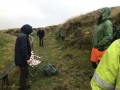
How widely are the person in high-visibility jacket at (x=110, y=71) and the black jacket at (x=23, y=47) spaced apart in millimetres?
6451

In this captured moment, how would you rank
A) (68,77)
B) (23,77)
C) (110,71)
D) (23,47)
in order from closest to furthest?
(110,71)
(23,47)
(23,77)
(68,77)

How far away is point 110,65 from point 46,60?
528 inches

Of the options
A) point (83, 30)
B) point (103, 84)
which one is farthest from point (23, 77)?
point (83, 30)

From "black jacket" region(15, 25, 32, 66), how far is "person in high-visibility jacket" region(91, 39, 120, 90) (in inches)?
254

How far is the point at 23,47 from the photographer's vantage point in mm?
10242

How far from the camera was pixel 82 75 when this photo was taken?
13.4 m

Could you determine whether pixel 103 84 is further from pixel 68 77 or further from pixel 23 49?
pixel 68 77

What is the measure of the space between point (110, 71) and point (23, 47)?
21.5ft

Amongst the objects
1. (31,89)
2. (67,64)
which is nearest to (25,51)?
(31,89)

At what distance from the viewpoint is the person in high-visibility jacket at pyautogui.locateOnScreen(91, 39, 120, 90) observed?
384cm

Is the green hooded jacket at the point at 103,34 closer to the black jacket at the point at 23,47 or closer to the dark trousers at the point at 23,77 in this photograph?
the black jacket at the point at 23,47

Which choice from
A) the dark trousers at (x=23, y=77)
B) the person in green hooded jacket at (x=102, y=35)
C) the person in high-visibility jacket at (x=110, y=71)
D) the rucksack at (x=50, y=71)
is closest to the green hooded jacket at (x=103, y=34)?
the person in green hooded jacket at (x=102, y=35)

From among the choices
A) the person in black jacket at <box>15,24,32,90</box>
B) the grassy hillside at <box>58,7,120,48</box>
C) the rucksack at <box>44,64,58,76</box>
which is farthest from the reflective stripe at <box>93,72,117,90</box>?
the grassy hillside at <box>58,7,120,48</box>

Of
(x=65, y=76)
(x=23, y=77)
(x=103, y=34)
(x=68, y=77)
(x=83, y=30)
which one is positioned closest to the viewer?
(x=103, y=34)
